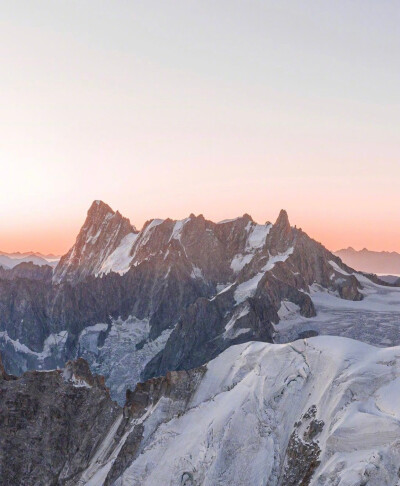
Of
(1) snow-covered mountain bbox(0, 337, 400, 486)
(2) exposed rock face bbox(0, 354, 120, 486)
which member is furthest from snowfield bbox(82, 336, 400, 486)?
(2) exposed rock face bbox(0, 354, 120, 486)

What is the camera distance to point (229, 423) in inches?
5325

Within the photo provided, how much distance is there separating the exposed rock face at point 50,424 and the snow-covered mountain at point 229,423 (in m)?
0.28

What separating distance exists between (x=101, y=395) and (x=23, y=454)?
25212 millimetres

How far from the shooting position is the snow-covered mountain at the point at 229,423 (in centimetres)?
11569

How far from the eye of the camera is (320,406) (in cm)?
12862

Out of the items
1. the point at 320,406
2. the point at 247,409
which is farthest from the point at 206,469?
the point at 320,406

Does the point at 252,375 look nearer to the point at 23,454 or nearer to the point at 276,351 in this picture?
the point at 276,351

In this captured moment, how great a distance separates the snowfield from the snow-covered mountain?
0.24 meters

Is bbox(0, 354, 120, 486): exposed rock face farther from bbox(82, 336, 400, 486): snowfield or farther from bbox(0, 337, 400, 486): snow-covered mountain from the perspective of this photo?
bbox(82, 336, 400, 486): snowfield

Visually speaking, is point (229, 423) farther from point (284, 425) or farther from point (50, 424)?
point (50, 424)

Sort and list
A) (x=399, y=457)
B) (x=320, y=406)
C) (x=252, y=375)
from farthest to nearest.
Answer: (x=252, y=375) → (x=320, y=406) → (x=399, y=457)

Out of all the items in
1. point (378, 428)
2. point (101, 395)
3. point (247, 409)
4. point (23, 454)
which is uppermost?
point (378, 428)

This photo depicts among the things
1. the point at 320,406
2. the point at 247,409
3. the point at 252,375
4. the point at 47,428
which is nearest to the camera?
the point at 320,406

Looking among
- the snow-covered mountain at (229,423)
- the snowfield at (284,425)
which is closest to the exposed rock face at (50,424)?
the snow-covered mountain at (229,423)
